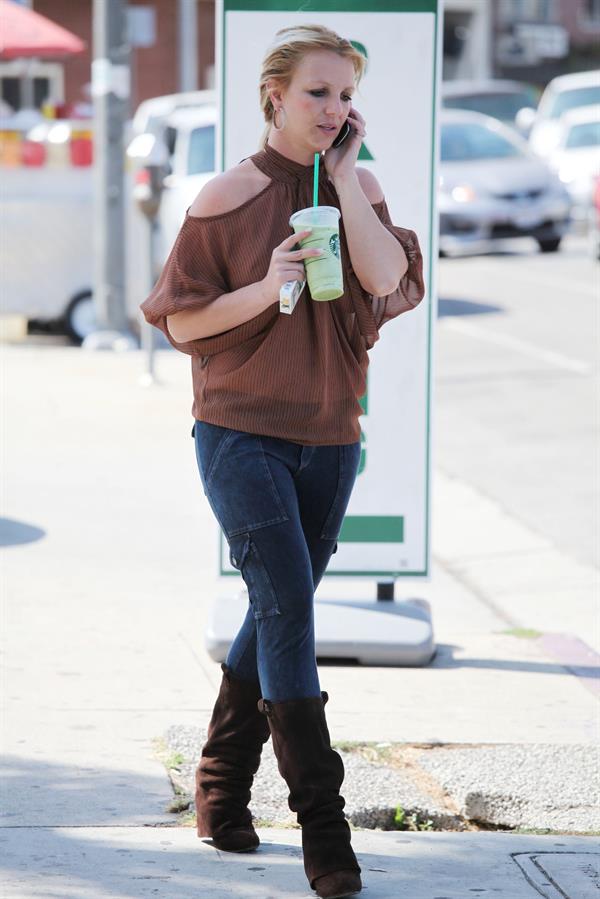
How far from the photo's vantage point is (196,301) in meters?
3.32

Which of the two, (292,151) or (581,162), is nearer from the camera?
(292,151)

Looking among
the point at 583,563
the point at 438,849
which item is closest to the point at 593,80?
the point at 583,563

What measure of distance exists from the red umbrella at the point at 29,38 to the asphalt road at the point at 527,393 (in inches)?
171

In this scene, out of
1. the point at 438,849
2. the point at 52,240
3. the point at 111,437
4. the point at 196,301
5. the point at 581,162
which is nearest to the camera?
the point at 196,301

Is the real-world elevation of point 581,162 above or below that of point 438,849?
above

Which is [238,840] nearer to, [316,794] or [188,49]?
[316,794]

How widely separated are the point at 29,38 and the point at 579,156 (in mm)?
10845

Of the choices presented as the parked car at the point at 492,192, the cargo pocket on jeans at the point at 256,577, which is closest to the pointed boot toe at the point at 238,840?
the cargo pocket on jeans at the point at 256,577

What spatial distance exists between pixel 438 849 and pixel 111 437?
5.86 m

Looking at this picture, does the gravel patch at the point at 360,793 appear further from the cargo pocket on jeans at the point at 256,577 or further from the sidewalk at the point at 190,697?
the cargo pocket on jeans at the point at 256,577

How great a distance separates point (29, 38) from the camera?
48.1 feet

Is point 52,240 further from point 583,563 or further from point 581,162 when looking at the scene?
point 581,162

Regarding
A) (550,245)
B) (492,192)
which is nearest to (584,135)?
(550,245)

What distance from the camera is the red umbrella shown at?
47.4ft
